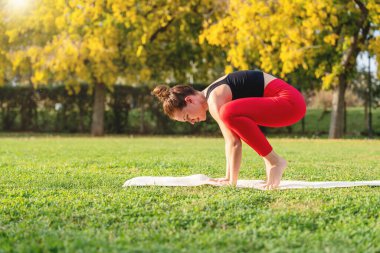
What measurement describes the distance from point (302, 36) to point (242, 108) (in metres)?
12.6

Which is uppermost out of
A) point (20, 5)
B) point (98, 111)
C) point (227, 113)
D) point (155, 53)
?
point (20, 5)

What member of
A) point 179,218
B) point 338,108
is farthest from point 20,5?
point 179,218

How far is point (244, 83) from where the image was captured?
18.7 ft

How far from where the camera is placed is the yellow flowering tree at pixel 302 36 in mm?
17031

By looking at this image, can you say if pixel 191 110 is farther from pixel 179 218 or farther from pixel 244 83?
pixel 179 218

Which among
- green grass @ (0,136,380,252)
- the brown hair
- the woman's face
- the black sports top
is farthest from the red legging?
green grass @ (0,136,380,252)

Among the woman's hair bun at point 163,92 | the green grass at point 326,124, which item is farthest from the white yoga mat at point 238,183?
the green grass at point 326,124

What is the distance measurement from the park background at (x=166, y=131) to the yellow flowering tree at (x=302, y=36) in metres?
0.05

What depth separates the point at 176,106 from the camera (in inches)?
217

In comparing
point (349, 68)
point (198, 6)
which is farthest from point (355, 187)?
point (198, 6)

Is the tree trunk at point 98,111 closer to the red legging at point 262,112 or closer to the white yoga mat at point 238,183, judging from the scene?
the white yoga mat at point 238,183

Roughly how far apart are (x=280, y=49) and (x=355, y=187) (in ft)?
42.6

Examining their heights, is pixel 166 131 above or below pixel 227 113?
below

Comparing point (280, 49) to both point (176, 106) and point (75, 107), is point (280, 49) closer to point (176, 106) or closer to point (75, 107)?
point (75, 107)
